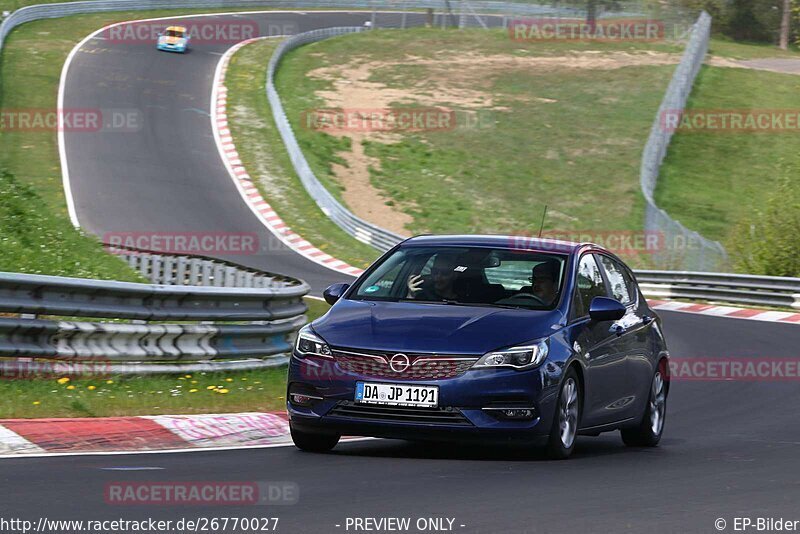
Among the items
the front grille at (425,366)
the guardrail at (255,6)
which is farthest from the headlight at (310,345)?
the guardrail at (255,6)

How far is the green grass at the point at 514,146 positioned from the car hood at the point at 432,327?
2596cm

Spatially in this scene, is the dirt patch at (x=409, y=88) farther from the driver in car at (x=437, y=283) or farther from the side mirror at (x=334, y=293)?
the driver in car at (x=437, y=283)

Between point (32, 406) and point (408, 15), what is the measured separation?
66.5 m

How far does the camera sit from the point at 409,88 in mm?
51625

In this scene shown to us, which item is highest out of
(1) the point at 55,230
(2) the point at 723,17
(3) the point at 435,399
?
(3) the point at 435,399

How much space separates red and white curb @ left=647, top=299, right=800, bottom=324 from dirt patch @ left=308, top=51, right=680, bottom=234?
923 centimetres

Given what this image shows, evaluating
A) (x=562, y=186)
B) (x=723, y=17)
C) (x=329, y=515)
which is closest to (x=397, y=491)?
(x=329, y=515)

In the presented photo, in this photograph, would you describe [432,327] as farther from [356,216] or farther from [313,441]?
[356,216]

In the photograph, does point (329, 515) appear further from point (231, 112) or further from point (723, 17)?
point (723, 17)

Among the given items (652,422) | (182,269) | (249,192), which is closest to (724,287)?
(182,269)

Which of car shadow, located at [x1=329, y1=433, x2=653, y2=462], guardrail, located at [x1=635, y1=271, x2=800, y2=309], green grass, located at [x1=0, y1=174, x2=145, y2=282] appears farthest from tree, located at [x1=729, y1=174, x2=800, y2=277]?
car shadow, located at [x1=329, y1=433, x2=653, y2=462]

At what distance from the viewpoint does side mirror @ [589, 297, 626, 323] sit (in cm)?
938

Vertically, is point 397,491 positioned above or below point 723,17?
above

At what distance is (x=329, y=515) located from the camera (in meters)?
6.42
